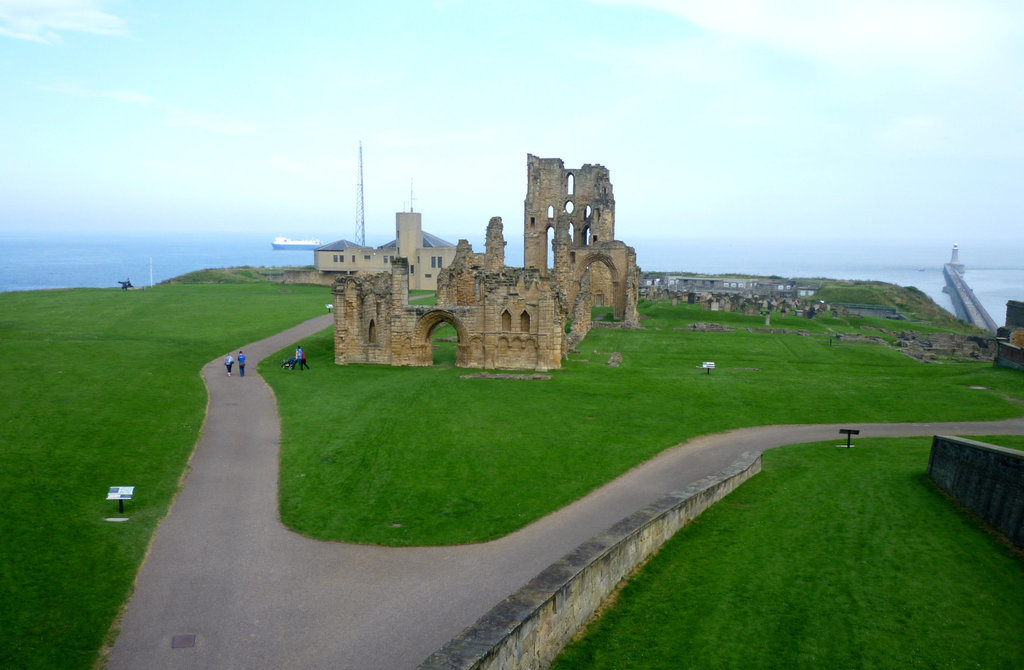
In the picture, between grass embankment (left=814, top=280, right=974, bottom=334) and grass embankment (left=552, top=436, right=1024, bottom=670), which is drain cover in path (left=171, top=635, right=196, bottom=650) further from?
grass embankment (left=814, top=280, right=974, bottom=334)

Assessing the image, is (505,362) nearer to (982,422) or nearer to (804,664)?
(982,422)

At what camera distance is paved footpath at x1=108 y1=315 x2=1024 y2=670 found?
10.5 m

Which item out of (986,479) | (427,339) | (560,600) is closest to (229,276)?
(427,339)

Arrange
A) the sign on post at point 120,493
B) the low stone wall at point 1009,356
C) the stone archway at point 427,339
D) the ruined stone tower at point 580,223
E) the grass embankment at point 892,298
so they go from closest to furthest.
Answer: the sign on post at point 120,493, the low stone wall at point 1009,356, the stone archway at point 427,339, the ruined stone tower at point 580,223, the grass embankment at point 892,298

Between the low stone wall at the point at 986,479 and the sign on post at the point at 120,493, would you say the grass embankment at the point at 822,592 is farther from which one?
the sign on post at the point at 120,493

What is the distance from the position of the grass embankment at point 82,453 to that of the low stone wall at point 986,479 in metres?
15.8

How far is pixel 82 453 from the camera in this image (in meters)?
18.2

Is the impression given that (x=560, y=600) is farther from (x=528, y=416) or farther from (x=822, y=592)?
(x=528, y=416)

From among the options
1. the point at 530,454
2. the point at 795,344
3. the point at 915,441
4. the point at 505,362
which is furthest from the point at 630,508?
the point at 795,344

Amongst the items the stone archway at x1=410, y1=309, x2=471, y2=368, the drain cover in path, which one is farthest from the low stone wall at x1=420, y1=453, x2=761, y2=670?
the stone archway at x1=410, y1=309, x2=471, y2=368

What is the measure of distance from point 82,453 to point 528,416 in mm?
13050

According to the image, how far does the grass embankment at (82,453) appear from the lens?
1116 cm

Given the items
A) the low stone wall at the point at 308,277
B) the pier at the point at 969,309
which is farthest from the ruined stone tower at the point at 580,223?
the pier at the point at 969,309

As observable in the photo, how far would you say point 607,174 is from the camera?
5944 centimetres
